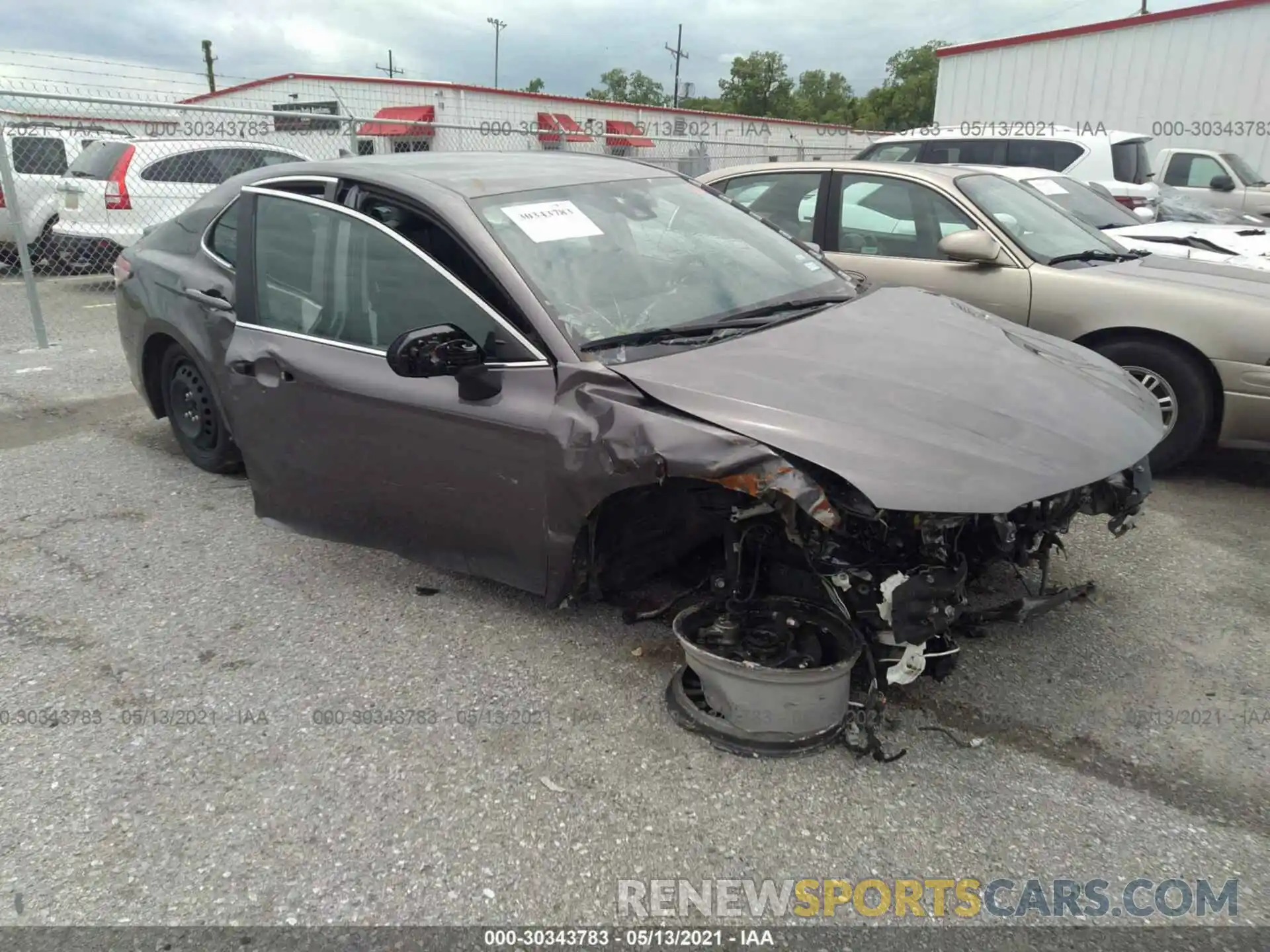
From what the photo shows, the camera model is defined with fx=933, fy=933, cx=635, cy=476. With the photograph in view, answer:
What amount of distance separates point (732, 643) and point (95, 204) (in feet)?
34.1

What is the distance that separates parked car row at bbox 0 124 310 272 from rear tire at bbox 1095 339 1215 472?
28.1 feet

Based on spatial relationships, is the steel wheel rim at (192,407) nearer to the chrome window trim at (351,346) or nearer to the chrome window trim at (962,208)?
the chrome window trim at (351,346)

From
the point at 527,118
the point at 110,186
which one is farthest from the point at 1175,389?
the point at 527,118

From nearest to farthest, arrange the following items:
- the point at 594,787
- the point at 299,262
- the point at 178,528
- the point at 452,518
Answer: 1. the point at 594,787
2. the point at 452,518
3. the point at 299,262
4. the point at 178,528

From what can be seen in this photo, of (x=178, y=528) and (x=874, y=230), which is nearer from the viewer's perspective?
(x=178, y=528)

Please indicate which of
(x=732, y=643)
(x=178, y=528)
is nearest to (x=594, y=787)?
(x=732, y=643)

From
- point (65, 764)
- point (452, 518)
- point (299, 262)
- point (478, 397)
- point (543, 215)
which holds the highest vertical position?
point (543, 215)

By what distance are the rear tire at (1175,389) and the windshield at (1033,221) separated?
77 cm

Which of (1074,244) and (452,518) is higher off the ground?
(1074,244)

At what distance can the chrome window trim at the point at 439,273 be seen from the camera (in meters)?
3.03

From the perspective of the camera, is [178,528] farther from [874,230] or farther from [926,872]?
[874,230]

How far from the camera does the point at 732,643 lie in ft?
9.62

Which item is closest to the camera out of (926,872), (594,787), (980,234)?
(926,872)

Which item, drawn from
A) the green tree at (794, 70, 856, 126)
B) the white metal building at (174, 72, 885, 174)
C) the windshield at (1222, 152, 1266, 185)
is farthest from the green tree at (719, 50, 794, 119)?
the windshield at (1222, 152, 1266, 185)
